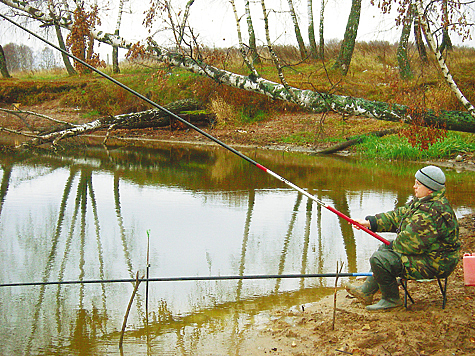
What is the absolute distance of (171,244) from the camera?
19.6 feet

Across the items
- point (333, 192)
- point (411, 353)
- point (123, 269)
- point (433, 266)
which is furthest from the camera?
point (333, 192)

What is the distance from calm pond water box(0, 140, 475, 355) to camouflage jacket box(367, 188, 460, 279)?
3.79 feet

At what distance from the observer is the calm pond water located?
3.81 m

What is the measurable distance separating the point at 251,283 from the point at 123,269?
51.7 inches

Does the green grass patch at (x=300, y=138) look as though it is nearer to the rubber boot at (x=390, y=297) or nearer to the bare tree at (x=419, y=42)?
the bare tree at (x=419, y=42)

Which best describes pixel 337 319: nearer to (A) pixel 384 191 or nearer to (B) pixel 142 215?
(B) pixel 142 215

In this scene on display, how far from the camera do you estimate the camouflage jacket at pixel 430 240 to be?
3.33 metres

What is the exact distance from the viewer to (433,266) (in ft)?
11.0

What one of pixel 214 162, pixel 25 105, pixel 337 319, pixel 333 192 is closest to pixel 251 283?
pixel 337 319

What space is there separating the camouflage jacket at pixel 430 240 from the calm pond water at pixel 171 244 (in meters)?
1.16

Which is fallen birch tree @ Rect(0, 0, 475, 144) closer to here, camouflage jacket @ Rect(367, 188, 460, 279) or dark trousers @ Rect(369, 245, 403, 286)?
camouflage jacket @ Rect(367, 188, 460, 279)

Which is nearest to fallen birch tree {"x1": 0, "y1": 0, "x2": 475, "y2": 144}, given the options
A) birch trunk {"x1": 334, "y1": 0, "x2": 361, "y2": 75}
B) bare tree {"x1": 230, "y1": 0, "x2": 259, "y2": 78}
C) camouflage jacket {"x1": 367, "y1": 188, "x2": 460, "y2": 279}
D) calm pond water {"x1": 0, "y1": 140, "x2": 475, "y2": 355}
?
bare tree {"x1": 230, "y1": 0, "x2": 259, "y2": 78}

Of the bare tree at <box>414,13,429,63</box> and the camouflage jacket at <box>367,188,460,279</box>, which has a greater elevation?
the bare tree at <box>414,13,429,63</box>

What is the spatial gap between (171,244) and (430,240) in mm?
3352
